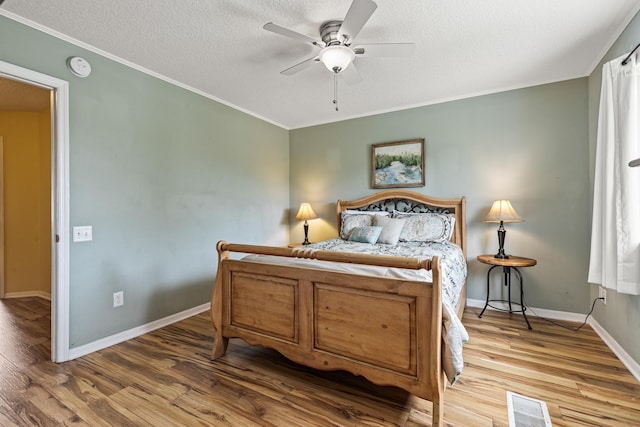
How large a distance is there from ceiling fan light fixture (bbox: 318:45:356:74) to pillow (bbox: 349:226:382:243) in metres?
1.74

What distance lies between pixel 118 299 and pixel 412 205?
3.29 m

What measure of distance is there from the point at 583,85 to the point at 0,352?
18.9 feet

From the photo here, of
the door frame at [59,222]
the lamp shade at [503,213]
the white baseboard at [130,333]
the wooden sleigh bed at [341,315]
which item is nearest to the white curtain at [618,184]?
the lamp shade at [503,213]

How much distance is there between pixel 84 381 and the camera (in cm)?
195

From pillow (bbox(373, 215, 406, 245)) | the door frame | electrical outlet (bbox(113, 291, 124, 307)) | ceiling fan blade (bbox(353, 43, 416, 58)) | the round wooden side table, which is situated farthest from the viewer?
pillow (bbox(373, 215, 406, 245))

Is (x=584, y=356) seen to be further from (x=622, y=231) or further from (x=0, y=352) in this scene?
(x=0, y=352)

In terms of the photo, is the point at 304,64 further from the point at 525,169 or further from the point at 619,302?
the point at 619,302

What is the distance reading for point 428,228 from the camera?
3.29 meters

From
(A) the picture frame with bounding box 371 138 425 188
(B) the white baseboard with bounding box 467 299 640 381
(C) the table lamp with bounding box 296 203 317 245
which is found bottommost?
(B) the white baseboard with bounding box 467 299 640 381

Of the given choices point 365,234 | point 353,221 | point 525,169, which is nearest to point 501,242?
point 525,169

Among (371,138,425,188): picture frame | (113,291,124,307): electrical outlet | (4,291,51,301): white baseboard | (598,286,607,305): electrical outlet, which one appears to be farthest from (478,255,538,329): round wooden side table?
(4,291,51,301): white baseboard

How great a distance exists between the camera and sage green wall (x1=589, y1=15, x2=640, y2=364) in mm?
2014

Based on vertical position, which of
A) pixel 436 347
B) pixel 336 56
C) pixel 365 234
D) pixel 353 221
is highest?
pixel 336 56

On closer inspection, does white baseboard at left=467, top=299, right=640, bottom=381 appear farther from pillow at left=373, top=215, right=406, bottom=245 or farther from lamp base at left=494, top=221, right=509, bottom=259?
pillow at left=373, top=215, right=406, bottom=245
